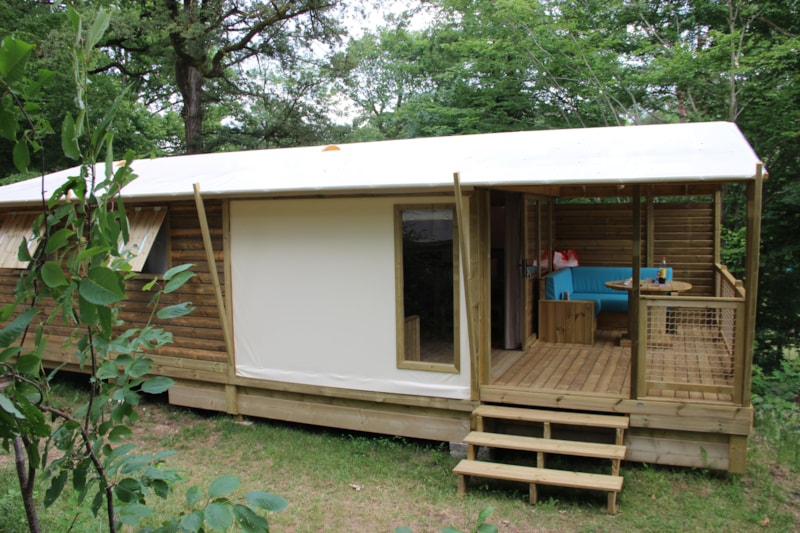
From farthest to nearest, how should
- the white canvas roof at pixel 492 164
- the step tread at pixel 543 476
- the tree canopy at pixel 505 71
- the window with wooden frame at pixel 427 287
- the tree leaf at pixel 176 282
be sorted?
the tree canopy at pixel 505 71 → the window with wooden frame at pixel 427 287 → the white canvas roof at pixel 492 164 → the step tread at pixel 543 476 → the tree leaf at pixel 176 282

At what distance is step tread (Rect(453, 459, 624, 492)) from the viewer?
4.41m

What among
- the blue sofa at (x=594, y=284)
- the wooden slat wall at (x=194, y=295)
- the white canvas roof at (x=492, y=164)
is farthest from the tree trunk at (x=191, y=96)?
the blue sofa at (x=594, y=284)

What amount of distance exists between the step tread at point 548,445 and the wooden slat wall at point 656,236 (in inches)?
173

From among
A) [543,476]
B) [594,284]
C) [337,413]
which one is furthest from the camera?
[594,284]

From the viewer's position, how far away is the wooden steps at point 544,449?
4.50 m

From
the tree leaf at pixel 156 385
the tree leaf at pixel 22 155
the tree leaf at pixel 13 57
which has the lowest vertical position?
the tree leaf at pixel 156 385

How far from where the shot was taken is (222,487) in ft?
4.21

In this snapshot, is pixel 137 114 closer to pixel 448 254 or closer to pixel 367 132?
pixel 367 132

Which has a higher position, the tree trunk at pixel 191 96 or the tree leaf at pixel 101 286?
the tree trunk at pixel 191 96

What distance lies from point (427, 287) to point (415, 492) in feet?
5.67

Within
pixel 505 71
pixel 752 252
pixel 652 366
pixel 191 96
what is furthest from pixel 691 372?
pixel 191 96

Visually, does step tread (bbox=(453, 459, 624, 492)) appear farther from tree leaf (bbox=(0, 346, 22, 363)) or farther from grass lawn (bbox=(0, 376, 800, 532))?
tree leaf (bbox=(0, 346, 22, 363))

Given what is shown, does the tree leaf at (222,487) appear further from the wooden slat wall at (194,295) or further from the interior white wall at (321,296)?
the wooden slat wall at (194,295)

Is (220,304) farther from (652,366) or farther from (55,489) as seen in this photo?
(55,489)
